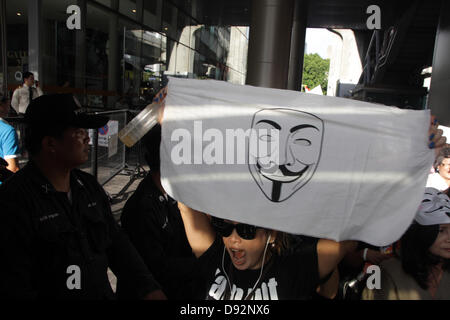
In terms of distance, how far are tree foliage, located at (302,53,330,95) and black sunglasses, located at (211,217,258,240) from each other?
7393cm

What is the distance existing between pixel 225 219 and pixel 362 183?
78cm

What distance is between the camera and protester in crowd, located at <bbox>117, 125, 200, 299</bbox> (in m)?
2.35

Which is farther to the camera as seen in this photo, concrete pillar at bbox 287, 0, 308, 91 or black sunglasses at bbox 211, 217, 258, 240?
concrete pillar at bbox 287, 0, 308, 91

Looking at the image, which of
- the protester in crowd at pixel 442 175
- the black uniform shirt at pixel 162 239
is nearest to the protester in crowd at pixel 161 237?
the black uniform shirt at pixel 162 239

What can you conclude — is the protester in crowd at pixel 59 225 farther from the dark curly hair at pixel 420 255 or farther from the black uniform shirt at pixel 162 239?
the dark curly hair at pixel 420 255

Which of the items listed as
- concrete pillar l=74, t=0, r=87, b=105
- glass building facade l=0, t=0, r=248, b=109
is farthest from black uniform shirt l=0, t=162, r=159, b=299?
concrete pillar l=74, t=0, r=87, b=105

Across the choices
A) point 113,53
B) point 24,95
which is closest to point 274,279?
point 24,95

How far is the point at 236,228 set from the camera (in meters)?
2.16

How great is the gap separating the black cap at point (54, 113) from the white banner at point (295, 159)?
0.50 meters

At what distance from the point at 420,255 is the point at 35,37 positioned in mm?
10856

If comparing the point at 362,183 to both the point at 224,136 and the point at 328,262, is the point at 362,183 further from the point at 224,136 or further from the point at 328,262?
the point at 224,136

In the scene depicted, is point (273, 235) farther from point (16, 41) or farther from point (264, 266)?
point (16, 41)

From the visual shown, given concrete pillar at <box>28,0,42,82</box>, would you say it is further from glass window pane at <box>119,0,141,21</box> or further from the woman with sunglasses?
the woman with sunglasses
